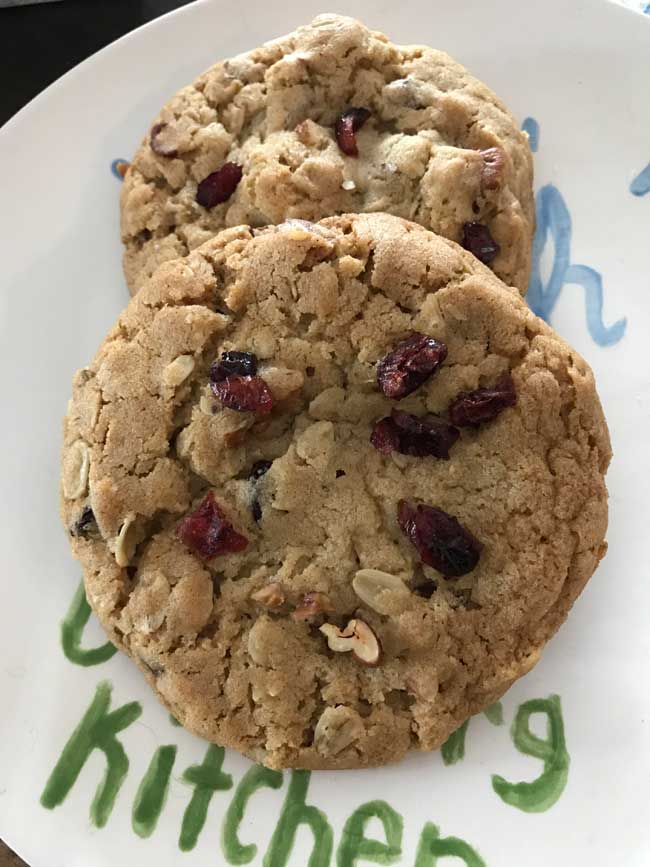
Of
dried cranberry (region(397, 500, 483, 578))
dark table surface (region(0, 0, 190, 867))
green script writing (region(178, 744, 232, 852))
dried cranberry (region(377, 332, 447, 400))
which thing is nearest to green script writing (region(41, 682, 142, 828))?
green script writing (region(178, 744, 232, 852))

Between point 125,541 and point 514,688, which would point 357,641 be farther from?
→ point 125,541

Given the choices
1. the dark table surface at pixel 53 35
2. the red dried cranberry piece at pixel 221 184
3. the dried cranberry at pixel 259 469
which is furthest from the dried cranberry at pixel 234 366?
the dark table surface at pixel 53 35

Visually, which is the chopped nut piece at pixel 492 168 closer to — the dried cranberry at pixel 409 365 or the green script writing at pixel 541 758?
the dried cranberry at pixel 409 365

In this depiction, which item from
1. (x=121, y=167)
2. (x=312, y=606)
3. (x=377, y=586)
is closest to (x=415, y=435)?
(x=377, y=586)

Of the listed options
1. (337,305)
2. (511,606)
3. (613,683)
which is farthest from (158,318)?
(613,683)

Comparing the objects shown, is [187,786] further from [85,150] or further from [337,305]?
[85,150]

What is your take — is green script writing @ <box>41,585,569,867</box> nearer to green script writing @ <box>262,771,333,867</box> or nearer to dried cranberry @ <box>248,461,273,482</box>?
green script writing @ <box>262,771,333,867</box>
